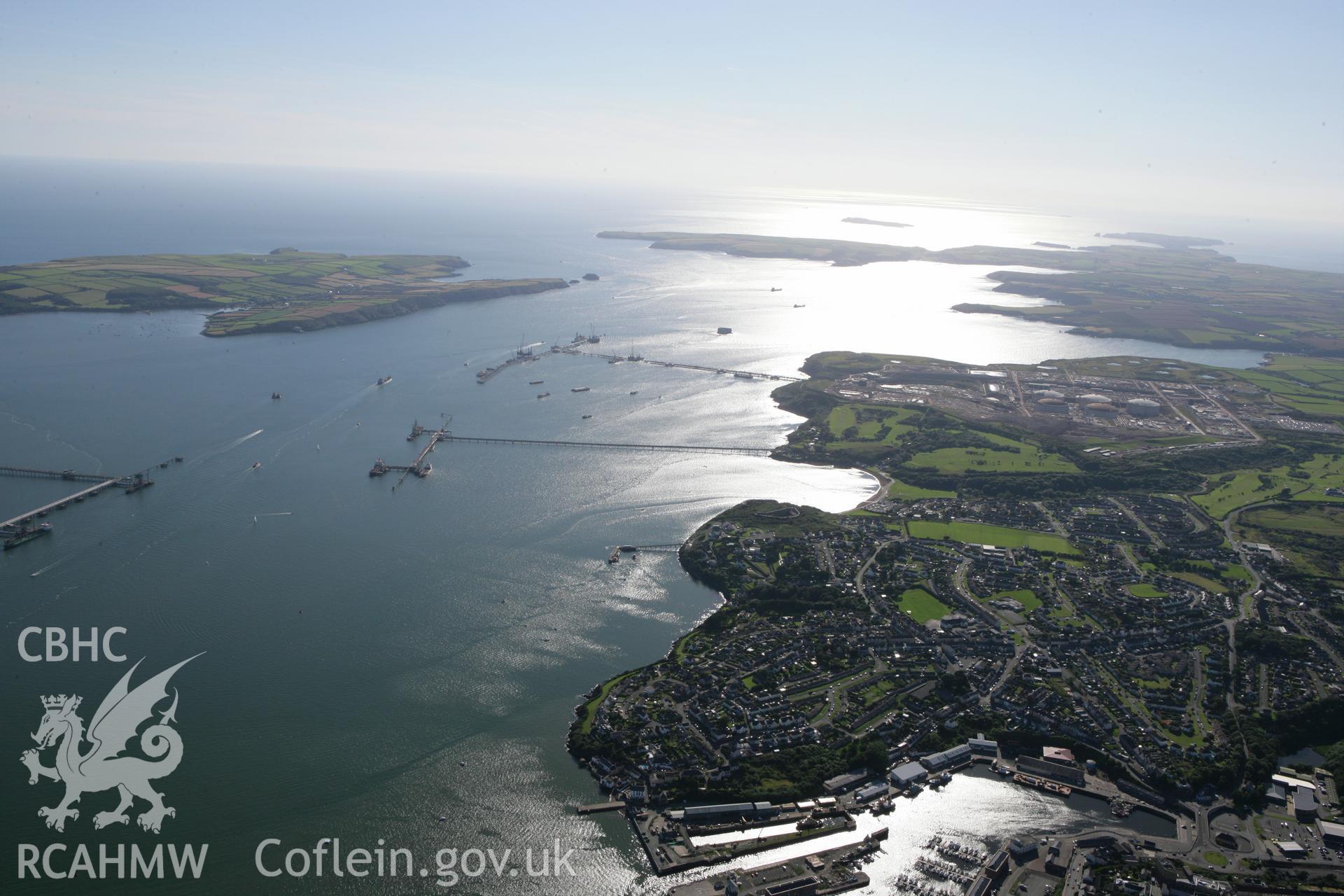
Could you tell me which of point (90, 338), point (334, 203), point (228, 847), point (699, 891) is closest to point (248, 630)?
point (228, 847)

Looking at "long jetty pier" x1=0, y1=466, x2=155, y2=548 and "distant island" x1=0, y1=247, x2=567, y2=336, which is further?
"distant island" x1=0, y1=247, x2=567, y2=336

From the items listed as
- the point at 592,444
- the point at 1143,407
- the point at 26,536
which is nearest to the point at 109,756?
the point at 26,536

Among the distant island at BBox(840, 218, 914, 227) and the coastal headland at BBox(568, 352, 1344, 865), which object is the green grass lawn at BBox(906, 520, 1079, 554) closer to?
the coastal headland at BBox(568, 352, 1344, 865)

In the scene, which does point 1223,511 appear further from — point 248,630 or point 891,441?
point 248,630

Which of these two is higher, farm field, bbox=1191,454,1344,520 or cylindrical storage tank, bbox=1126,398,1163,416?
cylindrical storage tank, bbox=1126,398,1163,416

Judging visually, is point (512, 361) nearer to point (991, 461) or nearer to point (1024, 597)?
point (991, 461)

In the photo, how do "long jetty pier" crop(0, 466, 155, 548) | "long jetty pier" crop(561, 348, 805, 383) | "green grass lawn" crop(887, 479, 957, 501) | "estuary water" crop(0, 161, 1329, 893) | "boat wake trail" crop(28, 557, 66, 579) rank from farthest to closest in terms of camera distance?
"long jetty pier" crop(561, 348, 805, 383), "green grass lawn" crop(887, 479, 957, 501), "long jetty pier" crop(0, 466, 155, 548), "boat wake trail" crop(28, 557, 66, 579), "estuary water" crop(0, 161, 1329, 893)

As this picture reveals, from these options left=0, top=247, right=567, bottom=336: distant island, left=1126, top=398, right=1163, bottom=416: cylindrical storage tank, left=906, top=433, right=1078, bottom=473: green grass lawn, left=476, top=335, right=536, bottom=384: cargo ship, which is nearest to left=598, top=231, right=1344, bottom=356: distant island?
left=1126, top=398, right=1163, bottom=416: cylindrical storage tank

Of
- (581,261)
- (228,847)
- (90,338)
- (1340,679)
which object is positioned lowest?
(228,847)
